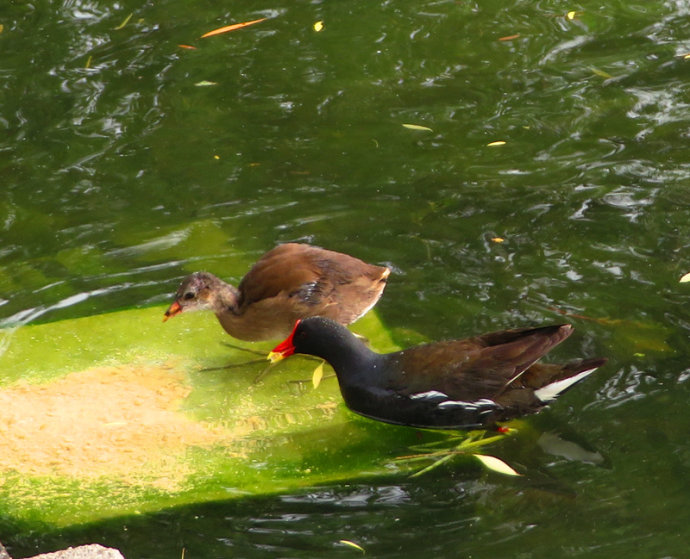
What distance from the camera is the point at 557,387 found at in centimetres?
498

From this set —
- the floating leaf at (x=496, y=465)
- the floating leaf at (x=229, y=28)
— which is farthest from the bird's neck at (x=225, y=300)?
the floating leaf at (x=229, y=28)

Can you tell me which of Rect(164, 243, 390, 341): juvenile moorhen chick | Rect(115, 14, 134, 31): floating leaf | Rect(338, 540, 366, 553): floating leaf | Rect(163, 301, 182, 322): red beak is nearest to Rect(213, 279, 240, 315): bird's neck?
Rect(164, 243, 390, 341): juvenile moorhen chick

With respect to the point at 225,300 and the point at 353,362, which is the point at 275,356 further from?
the point at 225,300

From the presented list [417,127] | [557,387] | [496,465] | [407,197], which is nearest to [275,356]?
[496,465]

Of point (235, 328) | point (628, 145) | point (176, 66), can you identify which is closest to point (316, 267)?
point (235, 328)

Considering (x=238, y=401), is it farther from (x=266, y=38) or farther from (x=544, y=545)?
(x=266, y=38)

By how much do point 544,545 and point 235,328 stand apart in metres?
2.23

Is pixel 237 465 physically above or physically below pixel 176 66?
below

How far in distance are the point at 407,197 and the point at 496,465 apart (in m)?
2.59

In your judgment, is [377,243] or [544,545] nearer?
[544,545]

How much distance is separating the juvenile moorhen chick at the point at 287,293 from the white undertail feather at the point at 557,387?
1.13 meters

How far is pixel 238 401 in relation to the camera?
539cm

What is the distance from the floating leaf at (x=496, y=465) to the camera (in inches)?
184

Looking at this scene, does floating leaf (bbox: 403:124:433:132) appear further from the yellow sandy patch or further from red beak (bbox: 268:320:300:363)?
the yellow sandy patch
